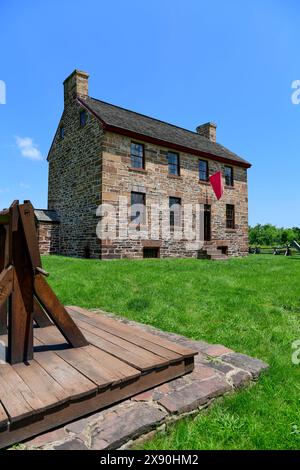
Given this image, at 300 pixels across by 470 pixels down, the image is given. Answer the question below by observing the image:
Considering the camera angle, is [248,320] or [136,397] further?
[248,320]

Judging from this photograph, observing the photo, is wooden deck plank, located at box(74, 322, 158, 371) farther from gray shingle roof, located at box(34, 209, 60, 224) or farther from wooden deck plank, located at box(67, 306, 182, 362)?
gray shingle roof, located at box(34, 209, 60, 224)

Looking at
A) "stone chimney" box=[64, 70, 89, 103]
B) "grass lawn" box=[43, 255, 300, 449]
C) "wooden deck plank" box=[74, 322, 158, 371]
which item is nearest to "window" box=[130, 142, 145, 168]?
"stone chimney" box=[64, 70, 89, 103]

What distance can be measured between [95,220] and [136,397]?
1208 centimetres

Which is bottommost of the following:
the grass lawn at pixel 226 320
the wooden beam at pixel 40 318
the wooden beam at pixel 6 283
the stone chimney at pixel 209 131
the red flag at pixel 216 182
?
the grass lawn at pixel 226 320

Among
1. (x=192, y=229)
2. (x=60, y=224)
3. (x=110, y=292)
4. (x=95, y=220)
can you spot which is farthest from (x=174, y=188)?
(x=110, y=292)

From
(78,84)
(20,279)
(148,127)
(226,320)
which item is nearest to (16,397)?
(20,279)

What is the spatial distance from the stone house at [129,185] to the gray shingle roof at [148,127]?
108 mm

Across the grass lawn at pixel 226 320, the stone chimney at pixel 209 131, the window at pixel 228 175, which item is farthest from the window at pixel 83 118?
the stone chimney at pixel 209 131

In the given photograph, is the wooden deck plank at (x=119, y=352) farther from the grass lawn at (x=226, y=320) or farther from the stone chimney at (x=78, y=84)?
the stone chimney at (x=78, y=84)

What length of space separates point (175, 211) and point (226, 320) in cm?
1181

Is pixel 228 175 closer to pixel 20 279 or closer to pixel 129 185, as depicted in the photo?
pixel 129 185

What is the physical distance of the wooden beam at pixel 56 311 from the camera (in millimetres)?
2793

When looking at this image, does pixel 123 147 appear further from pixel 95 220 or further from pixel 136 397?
pixel 136 397

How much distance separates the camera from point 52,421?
2.06 metres
